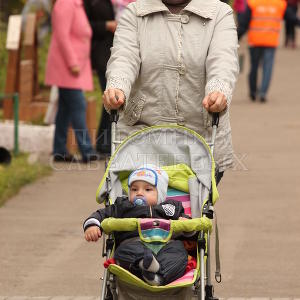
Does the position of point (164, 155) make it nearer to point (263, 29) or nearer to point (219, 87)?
point (219, 87)

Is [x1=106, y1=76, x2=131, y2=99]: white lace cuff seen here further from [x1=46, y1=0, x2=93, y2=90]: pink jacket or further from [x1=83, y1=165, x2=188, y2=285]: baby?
[x1=46, y1=0, x2=93, y2=90]: pink jacket

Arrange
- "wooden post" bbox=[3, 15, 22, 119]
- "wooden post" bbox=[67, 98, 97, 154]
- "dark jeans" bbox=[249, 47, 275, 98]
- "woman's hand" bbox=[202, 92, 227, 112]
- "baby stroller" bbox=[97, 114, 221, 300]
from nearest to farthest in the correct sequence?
"baby stroller" bbox=[97, 114, 221, 300] → "woman's hand" bbox=[202, 92, 227, 112] → "wooden post" bbox=[67, 98, 97, 154] → "wooden post" bbox=[3, 15, 22, 119] → "dark jeans" bbox=[249, 47, 275, 98]

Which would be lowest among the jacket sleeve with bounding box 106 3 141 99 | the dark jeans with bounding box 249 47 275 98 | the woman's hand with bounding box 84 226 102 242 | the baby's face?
the dark jeans with bounding box 249 47 275 98

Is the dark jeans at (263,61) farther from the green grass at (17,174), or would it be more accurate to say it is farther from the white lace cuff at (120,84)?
the white lace cuff at (120,84)

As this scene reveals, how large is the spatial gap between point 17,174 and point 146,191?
565cm

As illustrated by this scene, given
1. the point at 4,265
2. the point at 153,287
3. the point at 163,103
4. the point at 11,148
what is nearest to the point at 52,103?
the point at 11,148

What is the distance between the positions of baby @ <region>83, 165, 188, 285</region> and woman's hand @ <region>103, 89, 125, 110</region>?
1.19ft

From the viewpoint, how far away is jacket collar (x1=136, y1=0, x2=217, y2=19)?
6246 millimetres

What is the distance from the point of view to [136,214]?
225 inches

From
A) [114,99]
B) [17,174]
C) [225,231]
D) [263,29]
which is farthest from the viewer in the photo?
[263,29]

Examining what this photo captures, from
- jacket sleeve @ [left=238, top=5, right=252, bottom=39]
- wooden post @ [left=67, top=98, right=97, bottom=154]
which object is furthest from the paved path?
jacket sleeve @ [left=238, top=5, right=252, bottom=39]

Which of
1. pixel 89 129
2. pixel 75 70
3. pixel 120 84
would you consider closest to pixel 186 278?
pixel 120 84

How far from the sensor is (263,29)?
18.1m

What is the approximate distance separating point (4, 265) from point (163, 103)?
2.44 meters
